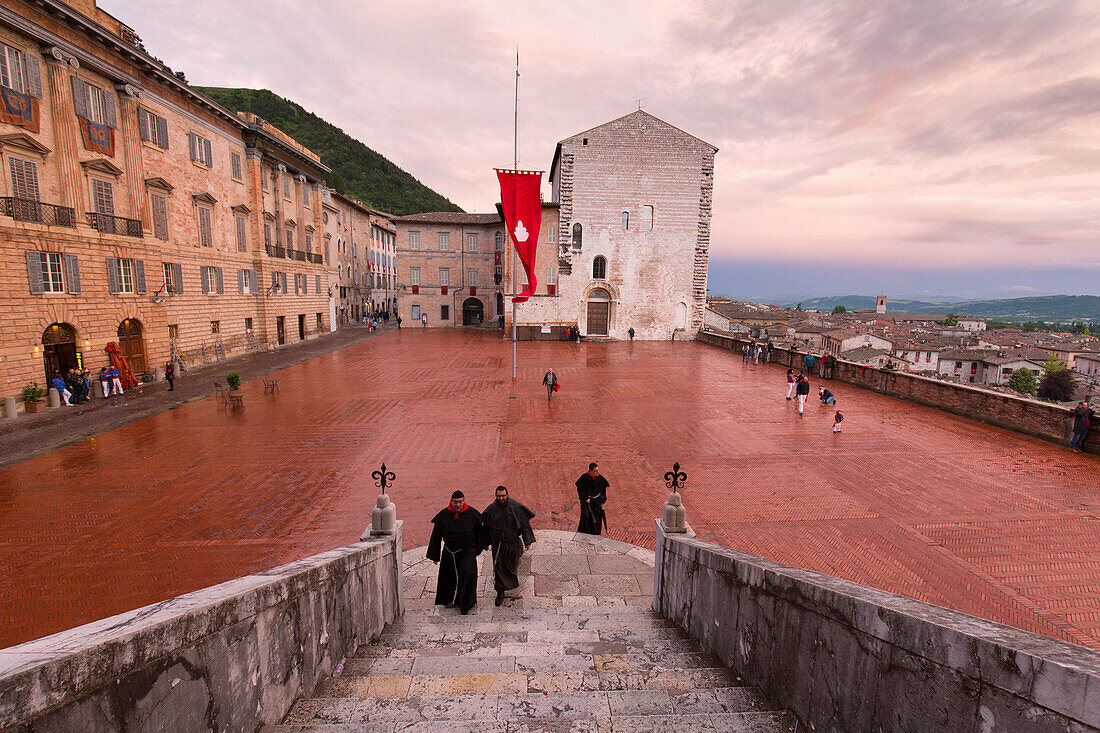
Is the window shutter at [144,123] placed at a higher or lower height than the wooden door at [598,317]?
higher

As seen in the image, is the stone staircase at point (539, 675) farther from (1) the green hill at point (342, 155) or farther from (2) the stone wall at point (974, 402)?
(1) the green hill at point (342, 155)

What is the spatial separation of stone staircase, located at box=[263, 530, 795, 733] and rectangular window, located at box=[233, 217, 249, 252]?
25.9m

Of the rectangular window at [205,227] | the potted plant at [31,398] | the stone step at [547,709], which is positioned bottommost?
the potted plant at [31,398]

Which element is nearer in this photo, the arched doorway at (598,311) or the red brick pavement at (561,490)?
the red brick pavement at (561,490)

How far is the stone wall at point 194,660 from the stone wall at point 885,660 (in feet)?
10.4

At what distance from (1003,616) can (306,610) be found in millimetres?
7728

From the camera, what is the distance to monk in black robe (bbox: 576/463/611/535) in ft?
24.2

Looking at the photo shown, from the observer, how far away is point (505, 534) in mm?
5738

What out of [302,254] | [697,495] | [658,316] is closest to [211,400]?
[697,495]

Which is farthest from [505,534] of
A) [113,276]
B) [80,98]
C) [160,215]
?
[160,215]

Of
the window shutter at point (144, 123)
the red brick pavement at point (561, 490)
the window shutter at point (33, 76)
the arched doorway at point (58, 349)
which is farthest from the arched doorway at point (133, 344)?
the window shutter at point (33, 76)

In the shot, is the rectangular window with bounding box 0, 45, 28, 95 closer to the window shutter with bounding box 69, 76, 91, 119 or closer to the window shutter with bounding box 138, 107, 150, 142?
the window shutter with bounding box 69, 76, 91, 119

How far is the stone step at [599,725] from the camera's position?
2.89 m

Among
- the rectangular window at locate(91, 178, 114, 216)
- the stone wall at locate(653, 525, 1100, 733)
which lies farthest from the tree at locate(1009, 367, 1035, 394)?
the rectangular window at locate(91, 178, 114, 216)
